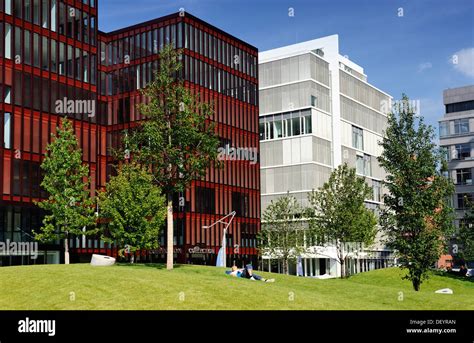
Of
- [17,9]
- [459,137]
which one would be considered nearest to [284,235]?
[17,9]

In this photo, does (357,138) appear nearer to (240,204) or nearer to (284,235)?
(240,204)

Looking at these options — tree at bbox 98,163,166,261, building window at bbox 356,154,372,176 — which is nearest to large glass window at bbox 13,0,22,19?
tree at bbox 98,163,166,261

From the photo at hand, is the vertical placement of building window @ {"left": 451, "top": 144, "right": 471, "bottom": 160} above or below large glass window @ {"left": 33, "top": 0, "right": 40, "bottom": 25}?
below

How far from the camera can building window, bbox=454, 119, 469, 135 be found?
417 ft

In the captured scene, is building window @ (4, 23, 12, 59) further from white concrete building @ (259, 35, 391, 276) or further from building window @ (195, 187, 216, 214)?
white concrete building @ (259, 35, 391, 276)

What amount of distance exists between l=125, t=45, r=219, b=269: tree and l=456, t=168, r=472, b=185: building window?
290 ft

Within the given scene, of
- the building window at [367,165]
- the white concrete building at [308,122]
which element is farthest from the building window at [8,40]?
the building window at [367,165]

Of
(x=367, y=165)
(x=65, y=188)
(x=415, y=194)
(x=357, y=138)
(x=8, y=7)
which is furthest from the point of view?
(x=367, y=165)

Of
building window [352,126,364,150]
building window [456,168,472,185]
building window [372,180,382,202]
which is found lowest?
building window [372,180,382,202]

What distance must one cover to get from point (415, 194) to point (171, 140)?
53.8 ft

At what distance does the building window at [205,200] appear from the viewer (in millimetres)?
84350

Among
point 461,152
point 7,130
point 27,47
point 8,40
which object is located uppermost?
point 8,40

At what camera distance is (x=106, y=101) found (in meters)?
89.5
